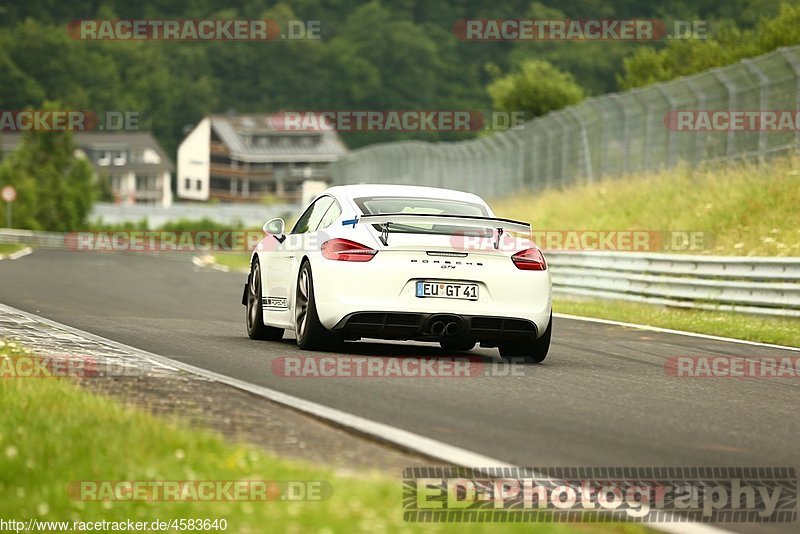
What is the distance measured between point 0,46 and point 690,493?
161714 mm

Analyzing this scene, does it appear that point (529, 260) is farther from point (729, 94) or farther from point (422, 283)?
point (729, 94)

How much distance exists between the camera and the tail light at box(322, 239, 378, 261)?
11312mm

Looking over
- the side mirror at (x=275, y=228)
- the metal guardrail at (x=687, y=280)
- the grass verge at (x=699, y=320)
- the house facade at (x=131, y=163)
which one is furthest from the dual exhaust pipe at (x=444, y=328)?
the house facade at (x=131, y=163)

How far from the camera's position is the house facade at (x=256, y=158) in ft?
495

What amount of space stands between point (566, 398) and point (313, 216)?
4244 mm

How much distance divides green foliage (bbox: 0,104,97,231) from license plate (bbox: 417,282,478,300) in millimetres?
89877

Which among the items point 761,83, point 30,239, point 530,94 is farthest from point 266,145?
point 761,83

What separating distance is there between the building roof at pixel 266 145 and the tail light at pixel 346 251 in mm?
138275

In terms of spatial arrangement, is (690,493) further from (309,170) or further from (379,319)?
(309,170)

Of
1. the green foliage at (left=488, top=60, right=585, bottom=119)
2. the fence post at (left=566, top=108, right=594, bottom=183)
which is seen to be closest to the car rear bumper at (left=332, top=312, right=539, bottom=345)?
the fence post at (left=566, top=108, right=594, bottom=183)

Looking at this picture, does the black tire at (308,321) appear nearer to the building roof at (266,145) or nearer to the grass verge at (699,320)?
the grass verge at (699,320)

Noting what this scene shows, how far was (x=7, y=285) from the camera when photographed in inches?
911

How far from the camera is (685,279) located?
2059 cm

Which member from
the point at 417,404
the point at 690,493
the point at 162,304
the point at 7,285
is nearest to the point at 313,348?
the point at 417,404
